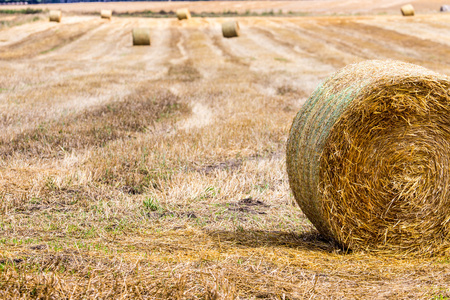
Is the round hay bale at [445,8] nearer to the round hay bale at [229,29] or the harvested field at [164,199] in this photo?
the round hay bale at [229,29]

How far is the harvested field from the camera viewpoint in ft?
11.5

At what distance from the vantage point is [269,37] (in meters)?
28.7

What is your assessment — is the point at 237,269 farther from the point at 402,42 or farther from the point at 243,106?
the point at 402,42

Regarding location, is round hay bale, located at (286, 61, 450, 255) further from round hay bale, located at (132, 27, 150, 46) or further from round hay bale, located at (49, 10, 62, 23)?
round hay bale, located at (49, 10, 62, 23)

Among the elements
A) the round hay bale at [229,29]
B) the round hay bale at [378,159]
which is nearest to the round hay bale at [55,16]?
the round hay bale at [229,29]

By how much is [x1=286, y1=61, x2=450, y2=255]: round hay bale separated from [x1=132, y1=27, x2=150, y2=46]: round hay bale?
2274 centimetres

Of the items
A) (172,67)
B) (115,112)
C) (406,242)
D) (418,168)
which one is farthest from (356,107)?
(172,67)

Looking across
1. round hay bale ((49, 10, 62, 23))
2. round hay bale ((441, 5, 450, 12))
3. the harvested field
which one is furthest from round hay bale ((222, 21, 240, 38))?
round hay bale ((441, 5, 450, 12))

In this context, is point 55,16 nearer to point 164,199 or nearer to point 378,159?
point 164,199

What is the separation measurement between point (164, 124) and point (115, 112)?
1367 millimetres

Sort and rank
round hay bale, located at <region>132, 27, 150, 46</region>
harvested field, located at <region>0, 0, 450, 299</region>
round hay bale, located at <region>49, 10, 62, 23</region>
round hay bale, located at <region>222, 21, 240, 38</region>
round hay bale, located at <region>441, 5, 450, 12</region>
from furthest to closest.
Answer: round hay bale, located at <region>441, 5, 450, 12</region> < round hay bale, located at <region>49, 10, 62, 23</region> < round hay bale, located at <region>222, 21, 240, 38</region> < round hay bale, located at <region>132, 27, 150, 46</region> < harvested field, located at <region>0, 0, 450, 299</region>

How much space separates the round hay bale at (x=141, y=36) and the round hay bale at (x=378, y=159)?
22.7 metres

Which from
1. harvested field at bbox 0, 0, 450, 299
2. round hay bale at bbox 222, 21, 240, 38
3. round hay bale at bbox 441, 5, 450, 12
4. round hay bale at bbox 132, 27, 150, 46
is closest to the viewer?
harvested field at bbox 0, 0, 450, 299

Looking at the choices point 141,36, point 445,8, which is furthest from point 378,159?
point 445,8
